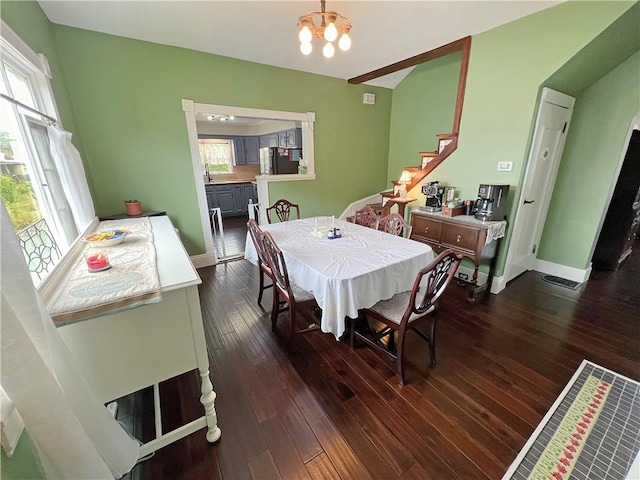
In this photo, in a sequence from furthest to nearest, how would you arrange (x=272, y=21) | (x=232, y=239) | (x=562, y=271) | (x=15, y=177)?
1. (x=232, y=239)
2. (x=562, y=271)
3. (x=272, y=21)
4. (x=15, y=177)

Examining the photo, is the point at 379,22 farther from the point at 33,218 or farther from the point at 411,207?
the point at 33,218

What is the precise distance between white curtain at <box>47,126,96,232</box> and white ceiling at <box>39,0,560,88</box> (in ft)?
3.97

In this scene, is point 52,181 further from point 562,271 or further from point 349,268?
point 562,271

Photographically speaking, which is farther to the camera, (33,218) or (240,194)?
(240,194)

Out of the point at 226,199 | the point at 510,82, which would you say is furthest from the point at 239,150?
the point at 510,82

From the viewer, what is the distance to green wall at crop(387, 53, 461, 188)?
3.74 meters

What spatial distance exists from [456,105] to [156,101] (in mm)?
3430

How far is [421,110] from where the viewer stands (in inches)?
164

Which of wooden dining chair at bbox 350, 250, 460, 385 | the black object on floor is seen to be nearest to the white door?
the black object on floor

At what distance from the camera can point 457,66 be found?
3588 millimetres

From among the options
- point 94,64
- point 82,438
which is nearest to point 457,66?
point 94,64

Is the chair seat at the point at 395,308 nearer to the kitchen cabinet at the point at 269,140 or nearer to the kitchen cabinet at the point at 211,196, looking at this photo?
the kitchen cabinet at the point at 269,140

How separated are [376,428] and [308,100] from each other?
4017mm

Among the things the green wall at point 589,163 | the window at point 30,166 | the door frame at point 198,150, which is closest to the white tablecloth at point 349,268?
the window at point 30,166
